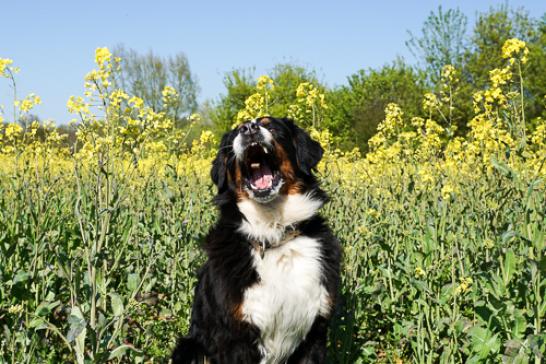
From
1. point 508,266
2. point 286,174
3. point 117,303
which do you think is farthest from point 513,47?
point 117,303

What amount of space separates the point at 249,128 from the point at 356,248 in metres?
1.17

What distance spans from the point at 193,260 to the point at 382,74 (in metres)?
34.8

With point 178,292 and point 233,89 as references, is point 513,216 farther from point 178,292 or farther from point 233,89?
point 233,89

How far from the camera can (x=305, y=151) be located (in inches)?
157

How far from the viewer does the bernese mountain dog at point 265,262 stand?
140 inches

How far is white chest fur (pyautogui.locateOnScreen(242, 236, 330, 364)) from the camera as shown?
11.7 feet

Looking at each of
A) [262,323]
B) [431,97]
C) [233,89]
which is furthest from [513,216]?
[233,89]

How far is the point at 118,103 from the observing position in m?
3.04

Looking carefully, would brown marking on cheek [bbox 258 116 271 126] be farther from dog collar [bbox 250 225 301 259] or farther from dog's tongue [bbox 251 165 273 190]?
dog collar [bbox 250 225 301 259]

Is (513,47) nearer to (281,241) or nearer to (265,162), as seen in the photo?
(265,162)

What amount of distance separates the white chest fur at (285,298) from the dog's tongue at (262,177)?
0.40 meters

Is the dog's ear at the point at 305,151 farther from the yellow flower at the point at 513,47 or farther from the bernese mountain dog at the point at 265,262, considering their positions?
the yellow flower at the point at 513,47

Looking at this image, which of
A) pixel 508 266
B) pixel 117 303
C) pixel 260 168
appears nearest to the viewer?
Result: pixel 117 303

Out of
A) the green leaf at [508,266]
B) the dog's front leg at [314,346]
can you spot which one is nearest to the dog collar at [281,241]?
the dog's front leg at [314,346]
